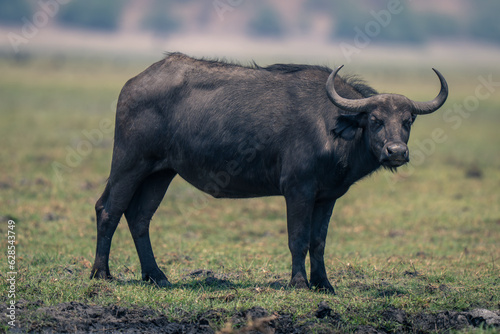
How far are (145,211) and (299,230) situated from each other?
1.97 metres

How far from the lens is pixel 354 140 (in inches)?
310

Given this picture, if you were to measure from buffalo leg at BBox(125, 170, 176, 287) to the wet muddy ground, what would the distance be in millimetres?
1788

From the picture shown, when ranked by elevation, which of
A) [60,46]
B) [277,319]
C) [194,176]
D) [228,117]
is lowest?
[277,319]

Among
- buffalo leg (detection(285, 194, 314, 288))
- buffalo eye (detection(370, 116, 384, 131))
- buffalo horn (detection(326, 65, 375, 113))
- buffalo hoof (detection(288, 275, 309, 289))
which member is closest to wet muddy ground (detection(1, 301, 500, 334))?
buffalo hoof (detection(288, 275, 309, 289))

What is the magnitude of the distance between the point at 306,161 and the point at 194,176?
1409 mm

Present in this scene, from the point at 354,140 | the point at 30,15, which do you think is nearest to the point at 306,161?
the point at 354,140

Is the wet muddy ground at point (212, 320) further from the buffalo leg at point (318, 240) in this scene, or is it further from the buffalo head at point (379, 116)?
the buffalo head at point (379, 116)

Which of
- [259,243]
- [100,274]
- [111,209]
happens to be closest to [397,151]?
[111,209]

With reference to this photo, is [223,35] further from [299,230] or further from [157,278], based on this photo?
[299,230]

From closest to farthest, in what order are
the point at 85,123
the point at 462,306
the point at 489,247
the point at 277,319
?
the point at 277,319, the point at 462,306, the point at 489,247, the point at 85,123

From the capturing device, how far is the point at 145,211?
8641 mm

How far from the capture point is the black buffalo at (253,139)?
7785mm

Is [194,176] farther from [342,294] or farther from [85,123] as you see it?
[85,123]

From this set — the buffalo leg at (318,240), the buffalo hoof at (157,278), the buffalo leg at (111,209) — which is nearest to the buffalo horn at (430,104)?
the buffalo leg at (318,240)
